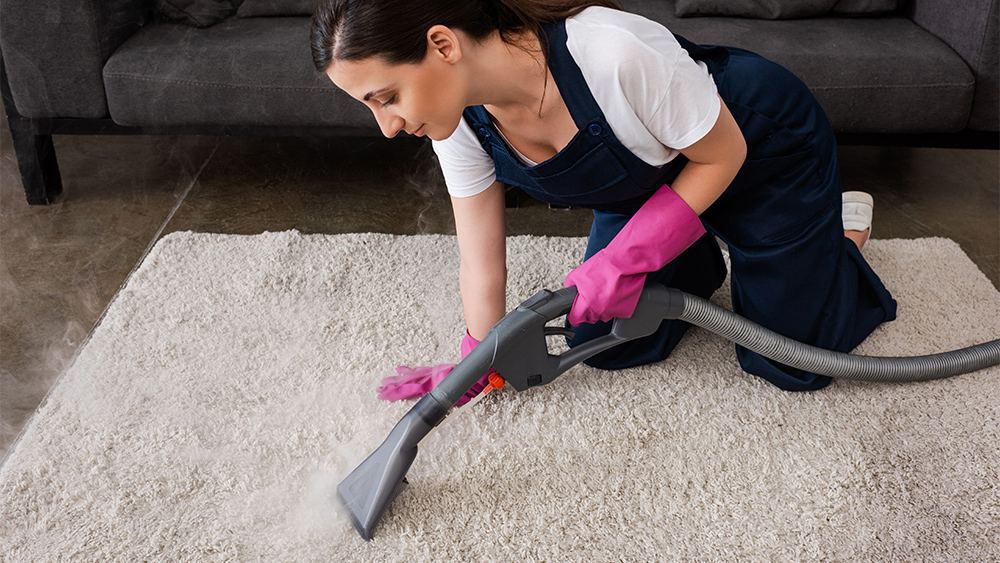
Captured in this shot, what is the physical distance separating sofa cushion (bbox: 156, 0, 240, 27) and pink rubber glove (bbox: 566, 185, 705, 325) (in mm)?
1178

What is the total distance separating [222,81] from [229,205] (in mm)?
305

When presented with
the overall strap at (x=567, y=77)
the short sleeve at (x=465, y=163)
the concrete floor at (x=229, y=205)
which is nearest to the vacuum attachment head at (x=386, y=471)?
the short sleeve at (x=465, y=163)

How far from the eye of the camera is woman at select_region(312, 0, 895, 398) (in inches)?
32.5

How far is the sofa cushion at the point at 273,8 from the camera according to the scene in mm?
1765

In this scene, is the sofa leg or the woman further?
the sofa leg

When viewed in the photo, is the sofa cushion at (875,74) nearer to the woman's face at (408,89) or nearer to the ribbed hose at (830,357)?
the ribbed hose at (830,357)

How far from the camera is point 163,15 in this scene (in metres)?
1.71

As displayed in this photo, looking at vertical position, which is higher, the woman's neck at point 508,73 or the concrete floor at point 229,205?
the woman's neck at point 508,73

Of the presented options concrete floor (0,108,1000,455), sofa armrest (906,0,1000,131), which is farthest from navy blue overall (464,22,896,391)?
sofa armrest (906,0,1000,131)

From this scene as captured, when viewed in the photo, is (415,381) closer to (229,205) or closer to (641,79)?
(641,79)

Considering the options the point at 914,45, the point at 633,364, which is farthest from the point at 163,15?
the point at 914,45

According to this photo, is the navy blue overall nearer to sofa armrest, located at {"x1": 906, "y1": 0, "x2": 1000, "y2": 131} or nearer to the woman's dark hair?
the woman's dark hair

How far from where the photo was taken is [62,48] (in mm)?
1626

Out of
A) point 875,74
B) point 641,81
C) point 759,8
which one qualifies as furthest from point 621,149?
point 759,8
